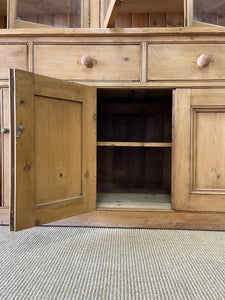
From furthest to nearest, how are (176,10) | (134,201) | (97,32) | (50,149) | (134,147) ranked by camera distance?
(134,147) → (176,10) → (134,201) → (97,32) → (50,149)

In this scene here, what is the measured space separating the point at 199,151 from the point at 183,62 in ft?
1.25

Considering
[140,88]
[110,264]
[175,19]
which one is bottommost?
[110,264]

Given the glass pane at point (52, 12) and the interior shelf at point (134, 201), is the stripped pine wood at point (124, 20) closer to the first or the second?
the glass pane at point (52, 12)

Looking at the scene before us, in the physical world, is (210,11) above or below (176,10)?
below

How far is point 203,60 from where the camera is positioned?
3.02 feet

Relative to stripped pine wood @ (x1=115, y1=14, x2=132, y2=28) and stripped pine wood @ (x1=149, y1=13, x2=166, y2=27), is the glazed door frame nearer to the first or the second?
stripped pine wood @ (x1=115, y1=14, x2=132, y2=28)

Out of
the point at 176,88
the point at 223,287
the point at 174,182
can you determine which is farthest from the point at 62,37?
the point at 223,287

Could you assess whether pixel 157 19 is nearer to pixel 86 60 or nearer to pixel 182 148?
pixel 86 60

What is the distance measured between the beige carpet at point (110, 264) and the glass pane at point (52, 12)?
93cm

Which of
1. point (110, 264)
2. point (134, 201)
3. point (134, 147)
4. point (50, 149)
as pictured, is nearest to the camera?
point (110, 264)

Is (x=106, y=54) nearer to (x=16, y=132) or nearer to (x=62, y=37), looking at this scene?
(x=62, y=37)

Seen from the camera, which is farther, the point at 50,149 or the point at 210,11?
the point at 210,11

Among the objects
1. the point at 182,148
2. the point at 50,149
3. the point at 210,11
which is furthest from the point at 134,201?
the point at 210,11

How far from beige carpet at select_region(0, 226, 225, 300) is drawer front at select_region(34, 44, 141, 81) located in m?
0.66
